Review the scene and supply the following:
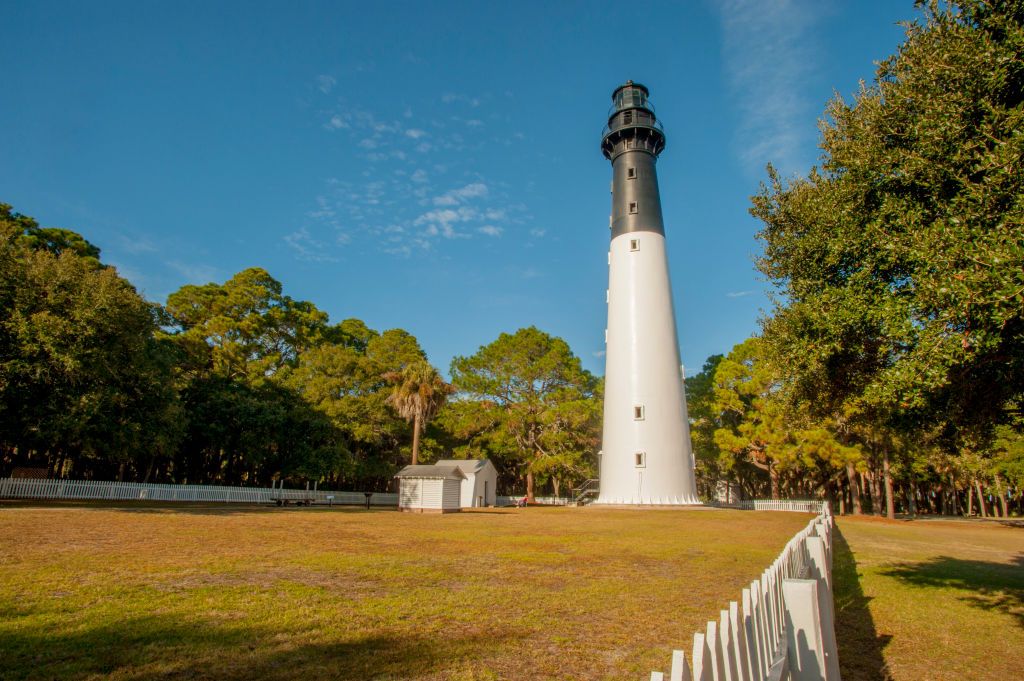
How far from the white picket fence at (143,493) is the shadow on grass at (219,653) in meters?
25.5

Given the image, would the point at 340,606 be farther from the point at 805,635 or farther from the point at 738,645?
the point at 738,645

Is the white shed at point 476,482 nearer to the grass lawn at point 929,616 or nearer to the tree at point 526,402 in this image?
the tree at point 526,402

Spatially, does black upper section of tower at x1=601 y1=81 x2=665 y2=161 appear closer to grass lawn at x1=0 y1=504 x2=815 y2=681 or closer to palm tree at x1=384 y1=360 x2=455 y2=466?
palm tree at x1=384 y1=360 x2=455 y2=466

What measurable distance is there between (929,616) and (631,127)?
32854 millimetres

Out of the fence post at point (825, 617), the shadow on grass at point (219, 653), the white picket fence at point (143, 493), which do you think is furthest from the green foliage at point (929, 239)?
the white picket fence at point (143, 493)

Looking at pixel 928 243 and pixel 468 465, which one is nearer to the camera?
pixel 928 243

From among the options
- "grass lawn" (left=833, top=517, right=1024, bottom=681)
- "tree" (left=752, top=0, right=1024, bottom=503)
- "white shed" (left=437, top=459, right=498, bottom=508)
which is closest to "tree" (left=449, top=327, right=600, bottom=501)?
"white shed" (left=437, top=459, right=498, bottom=508)

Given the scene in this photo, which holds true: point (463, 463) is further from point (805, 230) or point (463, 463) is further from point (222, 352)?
point (805, 230)

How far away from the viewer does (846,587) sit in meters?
9.70

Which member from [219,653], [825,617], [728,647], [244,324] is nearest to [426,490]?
[244,324]

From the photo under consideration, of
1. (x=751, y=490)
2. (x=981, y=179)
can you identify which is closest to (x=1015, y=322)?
(x=981, y=179)

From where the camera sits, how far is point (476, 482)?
35.9 m

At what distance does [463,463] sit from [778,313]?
93.3ft

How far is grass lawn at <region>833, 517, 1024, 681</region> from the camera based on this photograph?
18.5 feet
